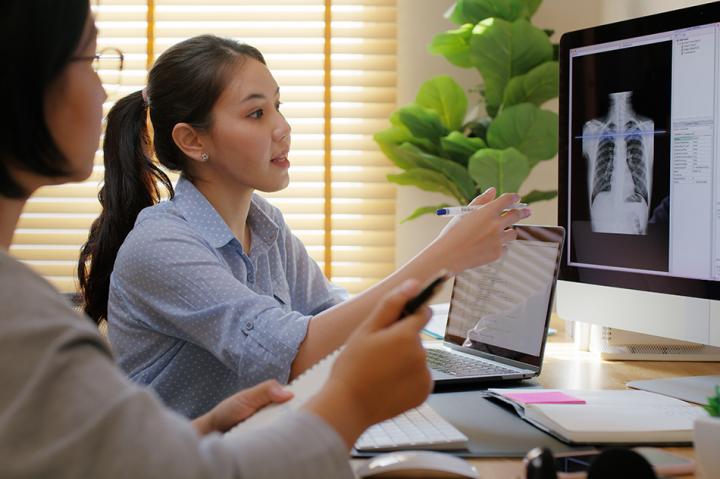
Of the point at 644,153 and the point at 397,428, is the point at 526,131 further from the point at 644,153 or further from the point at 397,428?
the point at 397,428

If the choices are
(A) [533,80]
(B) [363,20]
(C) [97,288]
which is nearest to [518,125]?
(A) [533,80]

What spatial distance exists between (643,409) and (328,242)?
6.50 ft

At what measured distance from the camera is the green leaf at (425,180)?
2590 millimetres

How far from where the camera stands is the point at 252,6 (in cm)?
302

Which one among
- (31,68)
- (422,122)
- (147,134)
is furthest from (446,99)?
(31,68)

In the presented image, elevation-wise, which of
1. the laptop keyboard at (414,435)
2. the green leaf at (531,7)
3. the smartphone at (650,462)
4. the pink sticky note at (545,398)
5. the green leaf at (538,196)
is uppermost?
the green leaf at (531,7)

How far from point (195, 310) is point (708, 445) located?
0.76 metres

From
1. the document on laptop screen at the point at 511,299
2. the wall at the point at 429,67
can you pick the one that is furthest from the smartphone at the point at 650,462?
the wall at the point at 429,67

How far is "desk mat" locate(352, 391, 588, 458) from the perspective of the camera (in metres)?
0.98

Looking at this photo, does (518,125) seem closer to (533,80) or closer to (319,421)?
(533,80)

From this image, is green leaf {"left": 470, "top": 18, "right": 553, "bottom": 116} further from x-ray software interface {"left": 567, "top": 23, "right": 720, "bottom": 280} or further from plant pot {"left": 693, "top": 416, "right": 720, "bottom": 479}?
plant pot {"left": 693, "top": 416, "right": 720, "bottom": 479}

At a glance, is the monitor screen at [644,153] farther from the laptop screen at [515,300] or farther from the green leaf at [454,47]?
the green leaf at [454,47]

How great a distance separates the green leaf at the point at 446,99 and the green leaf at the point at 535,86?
16 cm

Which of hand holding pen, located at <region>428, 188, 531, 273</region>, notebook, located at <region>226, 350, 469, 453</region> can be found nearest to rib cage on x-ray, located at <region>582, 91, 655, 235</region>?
hand holding pen, located at <region>428, 188, 531, 273</region>
